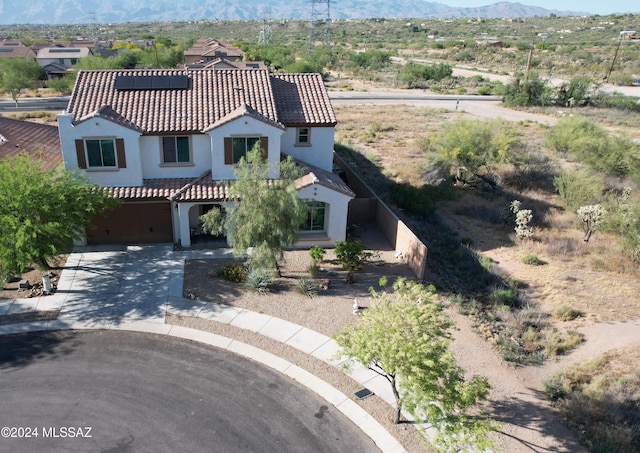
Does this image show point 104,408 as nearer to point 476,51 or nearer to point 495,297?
point 495,297

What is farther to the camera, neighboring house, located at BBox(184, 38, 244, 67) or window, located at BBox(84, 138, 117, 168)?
neighboring house, located at BBox(184, 38, 244, 67)

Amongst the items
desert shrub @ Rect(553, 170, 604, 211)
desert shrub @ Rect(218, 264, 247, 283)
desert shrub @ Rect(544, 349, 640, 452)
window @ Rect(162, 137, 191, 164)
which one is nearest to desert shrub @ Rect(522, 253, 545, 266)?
desert shrub @ Rect(544, 349, 640, 452)

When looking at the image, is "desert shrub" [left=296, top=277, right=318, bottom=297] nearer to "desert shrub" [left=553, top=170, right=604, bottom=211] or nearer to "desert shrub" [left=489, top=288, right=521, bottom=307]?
"desert shrub" [left=489, top=288, right=521, bottom=307]

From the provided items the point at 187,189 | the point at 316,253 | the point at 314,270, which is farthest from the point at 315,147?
the point at 314,270

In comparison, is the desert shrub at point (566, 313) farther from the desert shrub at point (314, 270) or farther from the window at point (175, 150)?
the window at point (175, 150)

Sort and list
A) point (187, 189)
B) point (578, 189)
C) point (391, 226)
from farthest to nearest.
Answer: point (578, 189) → point (391, 226) → point (187, 189)

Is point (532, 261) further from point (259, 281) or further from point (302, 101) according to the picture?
point (302, 101)

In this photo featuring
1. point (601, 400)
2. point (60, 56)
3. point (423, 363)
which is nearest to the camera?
point (423, 363)
